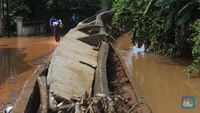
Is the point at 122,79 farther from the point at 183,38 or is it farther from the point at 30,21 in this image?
the point at 30,21

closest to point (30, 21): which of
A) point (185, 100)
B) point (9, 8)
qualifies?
point (9, 8)

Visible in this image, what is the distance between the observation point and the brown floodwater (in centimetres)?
1378

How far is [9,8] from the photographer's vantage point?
104ft

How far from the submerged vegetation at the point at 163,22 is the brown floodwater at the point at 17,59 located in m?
4.02

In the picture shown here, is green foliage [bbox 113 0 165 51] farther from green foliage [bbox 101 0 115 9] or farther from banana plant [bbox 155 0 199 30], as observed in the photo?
green foliage [bbox 101 0 115 9]

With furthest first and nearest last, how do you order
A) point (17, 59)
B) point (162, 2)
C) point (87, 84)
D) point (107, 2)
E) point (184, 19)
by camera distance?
point (107, 2)
point (17, 59)
point (162, 2)
point (184, 19)
point (87, 84)

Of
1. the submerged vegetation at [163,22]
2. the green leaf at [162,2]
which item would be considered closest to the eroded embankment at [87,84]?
the submerged vegetation at [163,22]

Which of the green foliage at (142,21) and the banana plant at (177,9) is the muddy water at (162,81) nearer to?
the green foliage at (142,21)

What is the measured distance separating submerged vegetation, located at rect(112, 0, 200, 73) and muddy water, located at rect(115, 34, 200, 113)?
0.62 metres

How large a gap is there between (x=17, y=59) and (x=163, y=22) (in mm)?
6147

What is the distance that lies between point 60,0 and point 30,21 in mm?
3685

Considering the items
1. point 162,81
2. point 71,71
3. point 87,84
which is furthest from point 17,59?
point 87,84

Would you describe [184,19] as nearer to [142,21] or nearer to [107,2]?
[142,21]

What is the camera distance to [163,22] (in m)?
18.7
